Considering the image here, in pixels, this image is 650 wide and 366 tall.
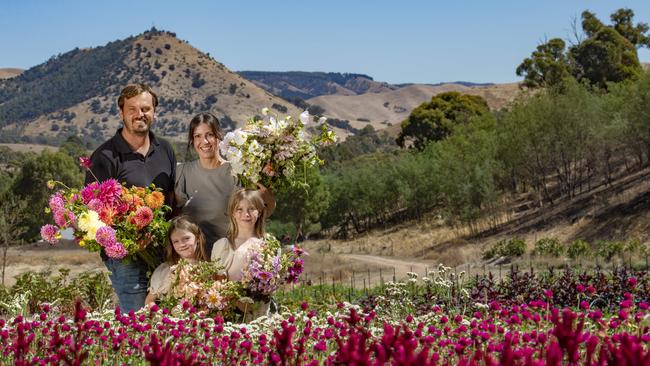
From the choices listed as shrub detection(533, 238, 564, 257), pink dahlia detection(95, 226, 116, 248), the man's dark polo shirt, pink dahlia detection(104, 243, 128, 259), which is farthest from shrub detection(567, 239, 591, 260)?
pink dahlia detection(95, 226, 116, 248)

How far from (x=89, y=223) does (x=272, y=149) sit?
1.71 m

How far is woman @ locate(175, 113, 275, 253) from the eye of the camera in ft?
22.4

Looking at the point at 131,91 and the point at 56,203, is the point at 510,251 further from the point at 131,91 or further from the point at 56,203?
the point at 56,203

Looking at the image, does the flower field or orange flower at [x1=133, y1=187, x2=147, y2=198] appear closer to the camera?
the flower field

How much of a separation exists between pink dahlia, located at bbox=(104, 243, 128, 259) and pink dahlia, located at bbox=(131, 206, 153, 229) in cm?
24

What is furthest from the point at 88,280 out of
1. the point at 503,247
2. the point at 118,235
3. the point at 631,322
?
the point at 503,247

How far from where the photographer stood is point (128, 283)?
6.94m

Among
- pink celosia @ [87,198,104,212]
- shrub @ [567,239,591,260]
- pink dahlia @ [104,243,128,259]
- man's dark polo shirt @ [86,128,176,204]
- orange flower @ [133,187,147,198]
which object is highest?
man's dark polo shirt @ [86,128,176,204]

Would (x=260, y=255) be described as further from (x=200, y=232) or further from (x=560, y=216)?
(x=560, y=216)

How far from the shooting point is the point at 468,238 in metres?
39.7

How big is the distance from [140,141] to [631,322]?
4321mm

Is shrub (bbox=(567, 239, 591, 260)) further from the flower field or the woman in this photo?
the woman

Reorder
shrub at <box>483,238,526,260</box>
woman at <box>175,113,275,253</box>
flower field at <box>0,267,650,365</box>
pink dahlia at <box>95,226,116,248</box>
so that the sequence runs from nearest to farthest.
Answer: flower field at <box>0,267,650,365</box> < pink dahlia at <box>95,226,116,248</box> < woman at <box>175,113,275,253</box> < shrub at <box>483,238,526,260</box>

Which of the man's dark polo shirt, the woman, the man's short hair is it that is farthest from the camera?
the woman
